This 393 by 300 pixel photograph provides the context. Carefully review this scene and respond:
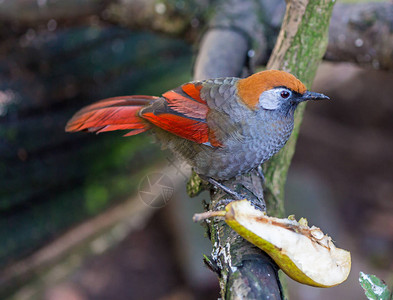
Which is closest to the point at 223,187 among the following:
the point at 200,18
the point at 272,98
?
the point at 272,98

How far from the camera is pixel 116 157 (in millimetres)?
3916

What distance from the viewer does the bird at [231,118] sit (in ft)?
6.24

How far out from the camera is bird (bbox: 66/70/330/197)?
190cm

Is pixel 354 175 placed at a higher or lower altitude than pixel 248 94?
lower

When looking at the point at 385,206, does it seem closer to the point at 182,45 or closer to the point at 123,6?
the point at 182,45

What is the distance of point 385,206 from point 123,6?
11.1 ft

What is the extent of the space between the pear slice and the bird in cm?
57

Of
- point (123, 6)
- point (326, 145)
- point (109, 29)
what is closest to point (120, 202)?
point (109, 29)

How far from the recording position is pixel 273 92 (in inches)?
74.2

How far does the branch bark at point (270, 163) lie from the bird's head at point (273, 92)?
283 millimetres

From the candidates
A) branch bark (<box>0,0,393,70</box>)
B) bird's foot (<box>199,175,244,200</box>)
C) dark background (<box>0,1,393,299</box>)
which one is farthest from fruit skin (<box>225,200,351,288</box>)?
dark background (<box>0,1,393,299</box>)

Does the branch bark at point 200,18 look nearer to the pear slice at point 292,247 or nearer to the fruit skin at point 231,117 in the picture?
the fruit skin at point 231,117

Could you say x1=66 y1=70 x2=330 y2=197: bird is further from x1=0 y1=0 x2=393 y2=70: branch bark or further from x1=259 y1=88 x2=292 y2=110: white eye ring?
x1=0 y1=0 x2=393 y2=70: branch bark

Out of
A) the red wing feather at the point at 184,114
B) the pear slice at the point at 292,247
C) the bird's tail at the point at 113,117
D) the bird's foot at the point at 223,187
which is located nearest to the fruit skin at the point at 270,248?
the pear slice at the point at 292,247
